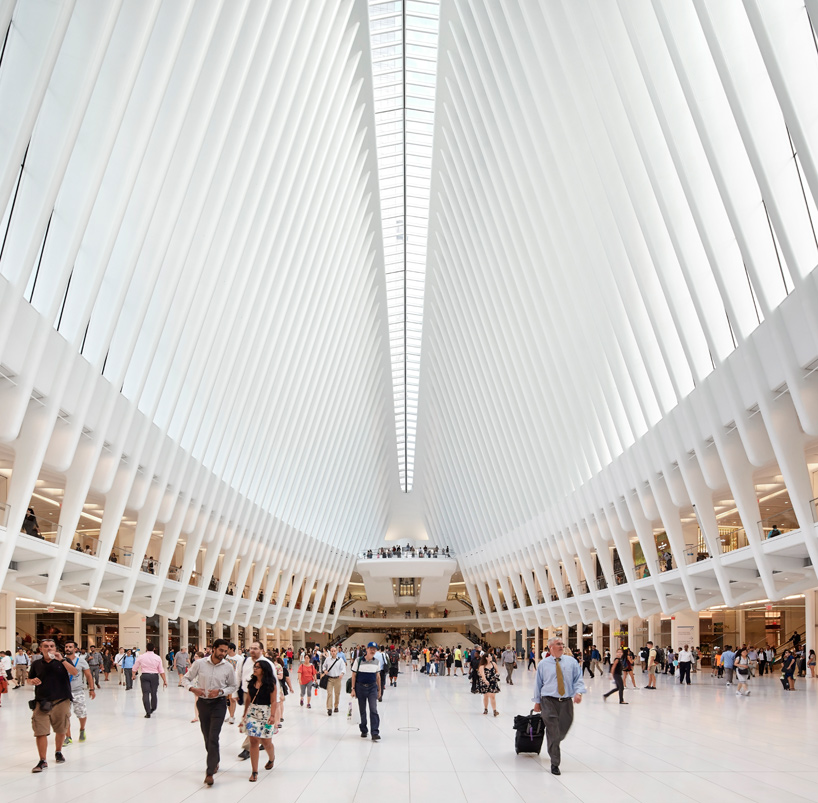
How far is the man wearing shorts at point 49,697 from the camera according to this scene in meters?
8.63

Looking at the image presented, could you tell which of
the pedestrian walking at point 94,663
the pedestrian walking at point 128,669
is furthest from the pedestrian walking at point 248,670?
the pedestrian walking at point 94,663

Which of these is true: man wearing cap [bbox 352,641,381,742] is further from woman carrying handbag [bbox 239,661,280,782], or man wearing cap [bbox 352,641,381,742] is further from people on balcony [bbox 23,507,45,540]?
people on balcony [bbox 23,507,45,540]

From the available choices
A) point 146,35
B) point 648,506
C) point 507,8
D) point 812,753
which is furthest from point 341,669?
point 507,8

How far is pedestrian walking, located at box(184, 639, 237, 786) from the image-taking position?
326 inches

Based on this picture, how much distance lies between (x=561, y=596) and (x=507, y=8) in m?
25.4

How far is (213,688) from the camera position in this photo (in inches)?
329

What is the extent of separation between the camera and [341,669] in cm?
1491

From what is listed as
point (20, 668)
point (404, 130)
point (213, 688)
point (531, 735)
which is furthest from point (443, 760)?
point (404, 130)

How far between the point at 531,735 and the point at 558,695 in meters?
1.06

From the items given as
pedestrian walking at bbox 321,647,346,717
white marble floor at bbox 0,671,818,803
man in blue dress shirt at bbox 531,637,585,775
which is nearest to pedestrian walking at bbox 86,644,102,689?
white marble floor at bbox 0,671,818,803

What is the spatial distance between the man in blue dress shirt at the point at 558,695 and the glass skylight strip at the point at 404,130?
69.4ft

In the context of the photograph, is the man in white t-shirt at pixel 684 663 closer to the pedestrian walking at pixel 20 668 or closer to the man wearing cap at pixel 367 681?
the man wearing cap at pixel 367 681

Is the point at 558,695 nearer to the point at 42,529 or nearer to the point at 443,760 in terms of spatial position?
the point at 443,760

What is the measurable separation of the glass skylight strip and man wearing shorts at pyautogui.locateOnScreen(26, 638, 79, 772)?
2136cm
